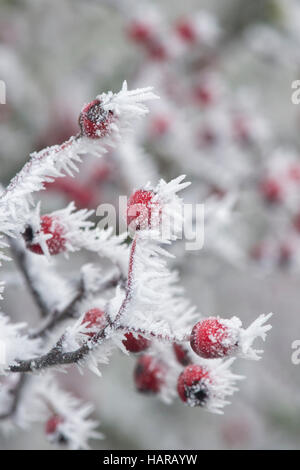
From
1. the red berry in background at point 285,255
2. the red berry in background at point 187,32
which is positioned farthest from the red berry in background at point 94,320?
the red berry in background at point 187,32

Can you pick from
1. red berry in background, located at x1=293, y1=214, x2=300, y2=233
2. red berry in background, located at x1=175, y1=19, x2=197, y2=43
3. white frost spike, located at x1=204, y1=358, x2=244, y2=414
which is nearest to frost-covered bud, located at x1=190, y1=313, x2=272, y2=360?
white frost spike, located at x1=204, y1=358, x2=244, y2=414

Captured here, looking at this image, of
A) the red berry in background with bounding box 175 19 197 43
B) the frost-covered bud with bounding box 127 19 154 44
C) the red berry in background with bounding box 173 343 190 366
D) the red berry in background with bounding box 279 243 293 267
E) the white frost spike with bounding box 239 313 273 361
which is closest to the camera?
the white frost spike with bounding box 239 313 273 361

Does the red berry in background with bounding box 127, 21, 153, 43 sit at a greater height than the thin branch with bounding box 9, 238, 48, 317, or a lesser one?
greater

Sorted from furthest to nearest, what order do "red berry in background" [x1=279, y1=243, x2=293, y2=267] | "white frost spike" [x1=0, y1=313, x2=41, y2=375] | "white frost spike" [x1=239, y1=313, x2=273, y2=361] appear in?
"red berry in background" [x1=279, y1=243, x2=293, y2=267]
"white frost spike" [x1=0, y1=313, x2=41, y2=375]
"white frost spike" [x1=239, y1=313, x2=273, y2=361]

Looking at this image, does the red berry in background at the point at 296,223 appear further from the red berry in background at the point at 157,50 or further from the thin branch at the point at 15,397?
the thin branch at the point at 15,397

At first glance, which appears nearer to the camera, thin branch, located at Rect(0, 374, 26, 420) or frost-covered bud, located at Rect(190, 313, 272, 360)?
frost-covered bud, located at Rect(190, 313, 272, 360)

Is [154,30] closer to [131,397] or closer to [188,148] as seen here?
[188,148]

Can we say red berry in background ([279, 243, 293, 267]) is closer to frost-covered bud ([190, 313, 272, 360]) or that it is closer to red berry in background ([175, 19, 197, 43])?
red berry in background ([175, 19, 197, 43])

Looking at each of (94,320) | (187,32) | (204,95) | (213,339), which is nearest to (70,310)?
(94,320)
